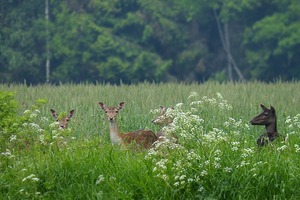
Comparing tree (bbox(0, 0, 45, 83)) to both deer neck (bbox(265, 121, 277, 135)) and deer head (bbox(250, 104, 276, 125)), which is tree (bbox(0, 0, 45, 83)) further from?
deer neck (bbox(265, 121, 277, 135))

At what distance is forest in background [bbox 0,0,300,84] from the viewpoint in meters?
46.2

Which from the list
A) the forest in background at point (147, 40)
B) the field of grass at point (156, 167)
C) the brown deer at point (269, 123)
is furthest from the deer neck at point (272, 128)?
the forest in background at point (147, 40)

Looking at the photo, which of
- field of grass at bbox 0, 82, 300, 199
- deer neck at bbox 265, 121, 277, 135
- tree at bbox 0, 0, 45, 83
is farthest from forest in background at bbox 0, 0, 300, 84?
field of grass at bbox 0, 82, 300, 199

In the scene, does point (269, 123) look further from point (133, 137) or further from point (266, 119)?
point (133, 137)

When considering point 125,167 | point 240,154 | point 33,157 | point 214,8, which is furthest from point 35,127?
point 214,8

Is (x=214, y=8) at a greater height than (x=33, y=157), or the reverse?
(x=214, y=8)

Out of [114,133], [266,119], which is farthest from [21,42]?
[266,119]

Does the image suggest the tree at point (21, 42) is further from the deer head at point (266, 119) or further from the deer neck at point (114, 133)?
the deer head at point (266, 119)

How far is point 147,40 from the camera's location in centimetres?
4972

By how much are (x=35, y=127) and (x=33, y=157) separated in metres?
0.42

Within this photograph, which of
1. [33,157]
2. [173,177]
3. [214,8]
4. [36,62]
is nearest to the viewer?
[173,177]

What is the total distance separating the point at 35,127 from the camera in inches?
556

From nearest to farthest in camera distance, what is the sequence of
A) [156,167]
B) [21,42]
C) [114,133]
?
[156,167], [114,133], [21,42]

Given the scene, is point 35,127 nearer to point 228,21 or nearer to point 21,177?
point 21,177
